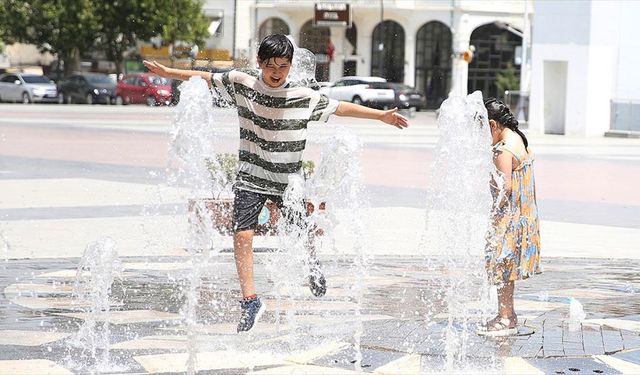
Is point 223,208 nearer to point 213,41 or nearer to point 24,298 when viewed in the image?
point 24,298

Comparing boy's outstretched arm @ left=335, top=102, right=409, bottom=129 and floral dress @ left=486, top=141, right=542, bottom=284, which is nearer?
boy's outstretched arm @ left=335, top=102, right=409, bottom=129

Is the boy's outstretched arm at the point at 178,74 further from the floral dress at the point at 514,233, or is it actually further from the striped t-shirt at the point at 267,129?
the floral dress at the point at 514,233

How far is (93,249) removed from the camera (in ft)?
23.9

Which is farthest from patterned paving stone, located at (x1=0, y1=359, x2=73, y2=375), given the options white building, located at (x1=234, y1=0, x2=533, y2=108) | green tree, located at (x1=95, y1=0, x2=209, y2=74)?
white building, located at (x1=234, y1=0, x2=533, y2=108)

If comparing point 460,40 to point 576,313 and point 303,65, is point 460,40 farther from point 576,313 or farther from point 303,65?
point 576,313

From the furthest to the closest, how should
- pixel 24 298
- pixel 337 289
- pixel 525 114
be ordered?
pixel 525 114 → pixel 337 289 → pixel 24 298

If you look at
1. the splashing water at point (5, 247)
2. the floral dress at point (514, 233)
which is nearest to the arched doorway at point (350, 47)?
the splashing water at point (5, 247)

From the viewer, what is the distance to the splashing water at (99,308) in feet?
21.7

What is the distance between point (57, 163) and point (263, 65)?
13269 millimetres

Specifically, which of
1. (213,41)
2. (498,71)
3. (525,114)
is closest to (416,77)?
(498,71)

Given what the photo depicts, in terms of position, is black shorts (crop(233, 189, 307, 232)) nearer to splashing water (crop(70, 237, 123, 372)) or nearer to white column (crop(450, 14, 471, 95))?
splashing water (crop(70, 237, 123, 372))

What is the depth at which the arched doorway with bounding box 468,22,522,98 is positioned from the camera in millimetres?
61719

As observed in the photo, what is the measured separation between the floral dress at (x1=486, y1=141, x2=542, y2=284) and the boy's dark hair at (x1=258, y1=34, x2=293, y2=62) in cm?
127

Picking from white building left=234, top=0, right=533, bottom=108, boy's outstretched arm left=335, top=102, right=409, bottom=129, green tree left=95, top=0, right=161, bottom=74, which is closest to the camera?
boy's outstretched arm left=335, top=102, right=409, bottom=129
